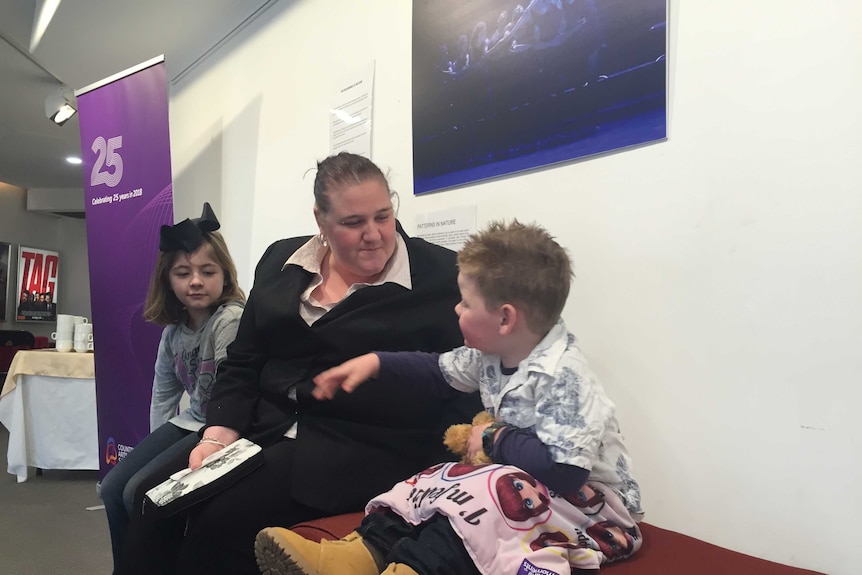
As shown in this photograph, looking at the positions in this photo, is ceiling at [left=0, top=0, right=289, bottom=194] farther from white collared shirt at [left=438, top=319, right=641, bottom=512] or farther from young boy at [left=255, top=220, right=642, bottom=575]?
white collared shirt at [left=438, top=319, right=641, bottom=512]

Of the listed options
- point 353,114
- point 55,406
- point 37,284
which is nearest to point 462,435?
A: point 353,114

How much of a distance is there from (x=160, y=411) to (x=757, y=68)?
2.01 meters

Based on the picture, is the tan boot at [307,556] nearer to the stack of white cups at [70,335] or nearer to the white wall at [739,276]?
the white wall at [739,276]

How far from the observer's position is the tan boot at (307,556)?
0.87m

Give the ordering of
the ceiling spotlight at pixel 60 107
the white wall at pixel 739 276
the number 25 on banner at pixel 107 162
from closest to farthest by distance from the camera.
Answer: the white wall at pixel 739 276
the number 25 on banner at pixel 107 162
the ceiling spotlight at pixel 60 107

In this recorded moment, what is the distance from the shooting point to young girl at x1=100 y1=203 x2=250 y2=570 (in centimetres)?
166

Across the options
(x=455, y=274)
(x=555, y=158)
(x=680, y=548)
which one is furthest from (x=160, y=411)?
(x=680, y=548)

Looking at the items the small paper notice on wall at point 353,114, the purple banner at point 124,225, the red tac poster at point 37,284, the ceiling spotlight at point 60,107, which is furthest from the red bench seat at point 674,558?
the red tac poster at point 37,284

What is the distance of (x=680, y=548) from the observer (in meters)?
0.99

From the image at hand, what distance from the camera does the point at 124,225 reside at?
2805mm

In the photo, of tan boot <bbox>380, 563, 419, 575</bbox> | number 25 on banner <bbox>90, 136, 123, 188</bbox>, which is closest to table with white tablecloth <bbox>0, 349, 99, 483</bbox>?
number 25 on banner <bbox>90, 136, 123, 188</bbox>

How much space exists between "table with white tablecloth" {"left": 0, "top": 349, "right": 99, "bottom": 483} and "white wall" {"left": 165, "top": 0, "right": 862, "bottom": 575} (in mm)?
3125

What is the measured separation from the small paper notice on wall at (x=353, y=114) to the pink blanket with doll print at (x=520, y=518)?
1.38m

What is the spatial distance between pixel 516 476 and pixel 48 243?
9052mm
